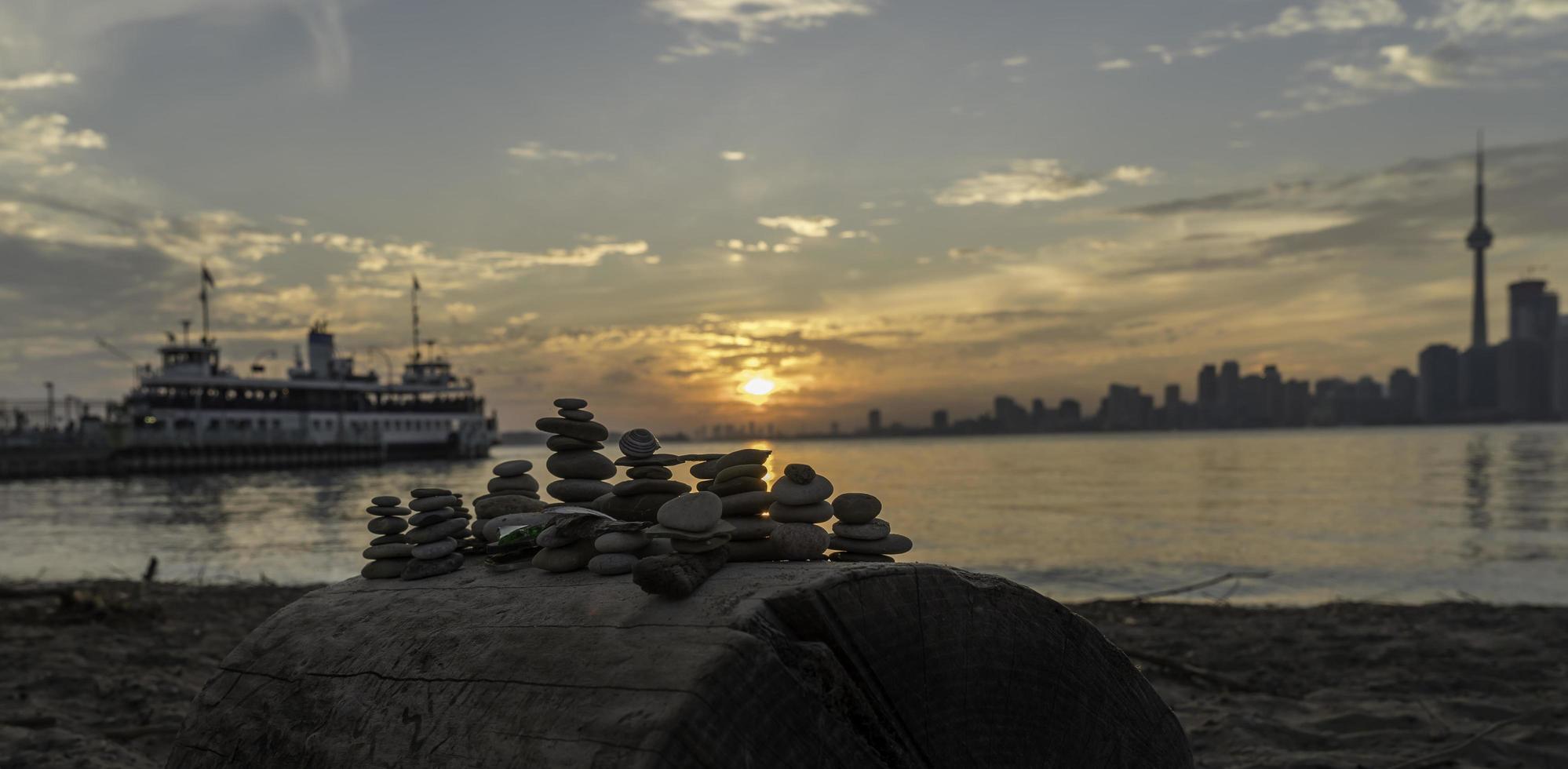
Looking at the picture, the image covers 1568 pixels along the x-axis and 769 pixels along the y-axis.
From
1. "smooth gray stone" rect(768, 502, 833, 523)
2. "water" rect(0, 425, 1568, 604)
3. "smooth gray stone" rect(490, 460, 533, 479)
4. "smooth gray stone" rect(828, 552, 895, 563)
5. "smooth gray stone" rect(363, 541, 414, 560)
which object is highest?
"smooth gray stone" rect(490, 460, 533, 479)

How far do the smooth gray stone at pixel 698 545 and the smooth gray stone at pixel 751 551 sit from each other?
12cm

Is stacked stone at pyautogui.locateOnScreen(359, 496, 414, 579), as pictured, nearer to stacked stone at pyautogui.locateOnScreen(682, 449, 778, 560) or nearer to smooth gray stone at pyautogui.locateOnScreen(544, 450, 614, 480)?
smooth gray stone at pyautogui.locateOnScreen(544, 450, 614, 480)

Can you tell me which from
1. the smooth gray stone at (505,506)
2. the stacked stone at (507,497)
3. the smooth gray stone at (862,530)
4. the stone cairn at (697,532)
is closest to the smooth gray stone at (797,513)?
the smooth gray stone at (862,530)

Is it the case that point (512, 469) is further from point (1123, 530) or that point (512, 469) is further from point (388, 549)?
point (1123, 530)

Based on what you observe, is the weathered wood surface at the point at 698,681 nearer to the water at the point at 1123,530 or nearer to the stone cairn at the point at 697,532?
the stone cairn at the point at 697,532

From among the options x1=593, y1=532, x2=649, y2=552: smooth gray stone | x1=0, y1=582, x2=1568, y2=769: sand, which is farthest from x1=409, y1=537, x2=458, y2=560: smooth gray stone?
x1=0, y1=582, x2=1568, y2=769: sand

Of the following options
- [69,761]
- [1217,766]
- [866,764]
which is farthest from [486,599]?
[1217,766]

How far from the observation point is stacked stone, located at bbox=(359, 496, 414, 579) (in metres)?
2.91

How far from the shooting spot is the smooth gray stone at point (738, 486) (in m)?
2.56

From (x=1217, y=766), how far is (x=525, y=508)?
4466 millimetres

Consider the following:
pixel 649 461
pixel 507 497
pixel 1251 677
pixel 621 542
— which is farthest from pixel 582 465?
pixel 1251 677

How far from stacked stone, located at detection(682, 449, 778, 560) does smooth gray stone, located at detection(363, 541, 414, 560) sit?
99 cm

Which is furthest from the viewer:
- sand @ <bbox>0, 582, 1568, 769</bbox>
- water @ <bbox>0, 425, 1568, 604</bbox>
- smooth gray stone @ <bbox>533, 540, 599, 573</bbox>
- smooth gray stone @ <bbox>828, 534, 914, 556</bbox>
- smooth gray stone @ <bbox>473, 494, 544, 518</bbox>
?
water @ <bbox>0, 425, 1568, 604</bbox>

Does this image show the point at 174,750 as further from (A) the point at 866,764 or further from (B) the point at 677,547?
(A) the point at 866,764
